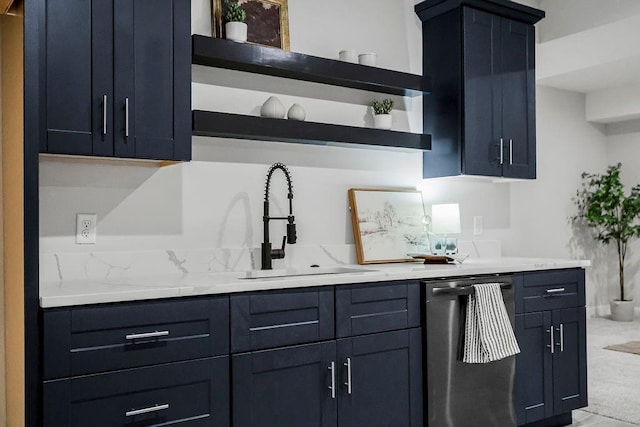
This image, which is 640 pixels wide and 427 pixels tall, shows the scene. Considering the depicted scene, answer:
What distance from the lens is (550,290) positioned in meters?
3.30

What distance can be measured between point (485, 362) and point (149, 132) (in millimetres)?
1835

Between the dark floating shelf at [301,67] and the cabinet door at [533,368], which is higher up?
the dark floating shelf at [301,67]

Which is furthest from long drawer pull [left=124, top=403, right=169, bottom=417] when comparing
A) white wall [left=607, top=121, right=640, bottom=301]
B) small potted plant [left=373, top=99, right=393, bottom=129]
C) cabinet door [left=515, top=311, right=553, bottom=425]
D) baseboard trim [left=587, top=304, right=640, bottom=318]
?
white wall [left=607, top=121, right=640, bottom=301]

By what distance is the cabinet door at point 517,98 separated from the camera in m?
3.66

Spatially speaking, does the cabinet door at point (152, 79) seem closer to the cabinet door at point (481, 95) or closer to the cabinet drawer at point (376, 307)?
the cabinet drawer at point (376, 307)

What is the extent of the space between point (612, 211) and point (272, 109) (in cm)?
471

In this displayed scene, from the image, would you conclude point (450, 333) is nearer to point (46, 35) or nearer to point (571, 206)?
point (46, 35)

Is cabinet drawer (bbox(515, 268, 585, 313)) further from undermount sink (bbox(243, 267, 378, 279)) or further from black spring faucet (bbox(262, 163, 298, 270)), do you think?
black spring faucet (bbox(262, 163, 298, 270))

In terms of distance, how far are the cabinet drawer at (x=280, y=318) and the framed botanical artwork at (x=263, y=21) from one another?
131 centimetres

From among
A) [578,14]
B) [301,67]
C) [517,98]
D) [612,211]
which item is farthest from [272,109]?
[612,211]

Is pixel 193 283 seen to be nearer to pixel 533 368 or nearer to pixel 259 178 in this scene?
pixel 259 178

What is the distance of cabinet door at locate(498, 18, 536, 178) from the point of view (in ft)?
12.0

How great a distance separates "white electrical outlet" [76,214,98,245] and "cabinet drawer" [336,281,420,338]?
42.1 inches

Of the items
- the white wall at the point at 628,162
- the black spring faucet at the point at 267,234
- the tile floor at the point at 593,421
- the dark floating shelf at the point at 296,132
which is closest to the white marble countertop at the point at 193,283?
the black spring faucet at the point at 267,234
